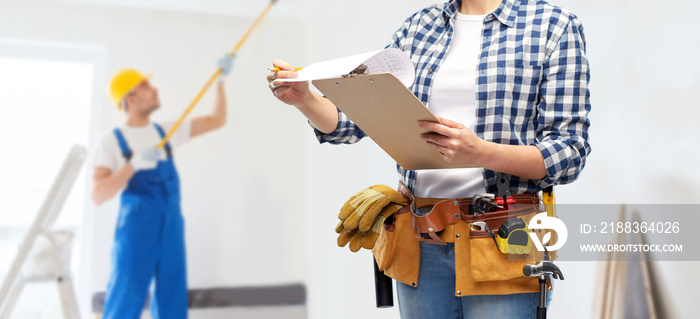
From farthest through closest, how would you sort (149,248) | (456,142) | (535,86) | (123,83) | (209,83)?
(209,83) → (123,83) → (149,248) → (535,86) → (456,142)

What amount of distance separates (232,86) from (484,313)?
2.13 m

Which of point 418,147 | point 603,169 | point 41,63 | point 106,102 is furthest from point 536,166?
point 41,63

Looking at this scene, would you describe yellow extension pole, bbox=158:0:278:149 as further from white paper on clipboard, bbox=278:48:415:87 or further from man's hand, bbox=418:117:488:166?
man's hand, bbox=418:117:488:166

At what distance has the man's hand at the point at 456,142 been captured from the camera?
28.8 inches

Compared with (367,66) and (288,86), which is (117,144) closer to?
(288,86)

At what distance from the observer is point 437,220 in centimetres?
82

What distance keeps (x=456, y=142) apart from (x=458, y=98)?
0.57ft

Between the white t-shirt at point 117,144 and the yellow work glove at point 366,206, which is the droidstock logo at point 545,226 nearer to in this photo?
the yellow work glove at point 366,206

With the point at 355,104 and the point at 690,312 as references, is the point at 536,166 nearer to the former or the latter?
the point at 355,104

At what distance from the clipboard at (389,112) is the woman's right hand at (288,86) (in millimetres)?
99

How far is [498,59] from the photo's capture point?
0.85m

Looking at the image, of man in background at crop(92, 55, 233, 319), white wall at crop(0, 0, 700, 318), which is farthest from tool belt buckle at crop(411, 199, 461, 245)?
man in background at crop(92, 55, 233, 319)

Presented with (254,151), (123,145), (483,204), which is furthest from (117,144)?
Answer: (483,204)

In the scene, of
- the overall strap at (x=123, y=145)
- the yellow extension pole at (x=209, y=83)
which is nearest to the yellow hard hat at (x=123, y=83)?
the overall strap at (x=123, y=145)
